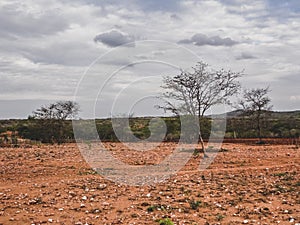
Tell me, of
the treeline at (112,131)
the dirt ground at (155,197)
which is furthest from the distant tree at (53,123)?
the dirt ground at (155,197)

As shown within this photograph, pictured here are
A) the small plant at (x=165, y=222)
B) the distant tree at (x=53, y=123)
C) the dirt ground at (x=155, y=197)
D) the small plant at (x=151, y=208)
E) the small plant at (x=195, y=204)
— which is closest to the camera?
the small plant at (x=165, y=222)

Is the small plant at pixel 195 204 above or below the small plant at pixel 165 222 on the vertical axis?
above

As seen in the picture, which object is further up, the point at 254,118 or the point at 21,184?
the point at 254,118

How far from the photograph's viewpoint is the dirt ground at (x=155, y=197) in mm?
9406

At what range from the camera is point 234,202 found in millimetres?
10641

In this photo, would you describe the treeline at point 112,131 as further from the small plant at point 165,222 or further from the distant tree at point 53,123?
the small plant at point 165,222

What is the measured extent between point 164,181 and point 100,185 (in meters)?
2.19

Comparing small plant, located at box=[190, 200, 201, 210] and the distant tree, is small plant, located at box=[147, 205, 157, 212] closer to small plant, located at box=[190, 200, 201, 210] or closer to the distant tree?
small plant, located at box=[190, 200, 201, 210]

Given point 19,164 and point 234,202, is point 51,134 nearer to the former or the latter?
point 19,164

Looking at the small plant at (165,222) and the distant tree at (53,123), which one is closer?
the small plant at (165,222)

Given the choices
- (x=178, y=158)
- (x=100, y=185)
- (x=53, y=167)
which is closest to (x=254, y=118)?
(x=178, y=158)

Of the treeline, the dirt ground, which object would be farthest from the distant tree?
the dirt ground

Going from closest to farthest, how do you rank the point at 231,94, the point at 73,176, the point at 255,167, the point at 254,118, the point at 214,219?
1. the point at 214,219
2. the point at 73,176
3. the point at 255,167
4. the point at 231,94
5. the point at 254,118

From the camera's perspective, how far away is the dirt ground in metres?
9.41
